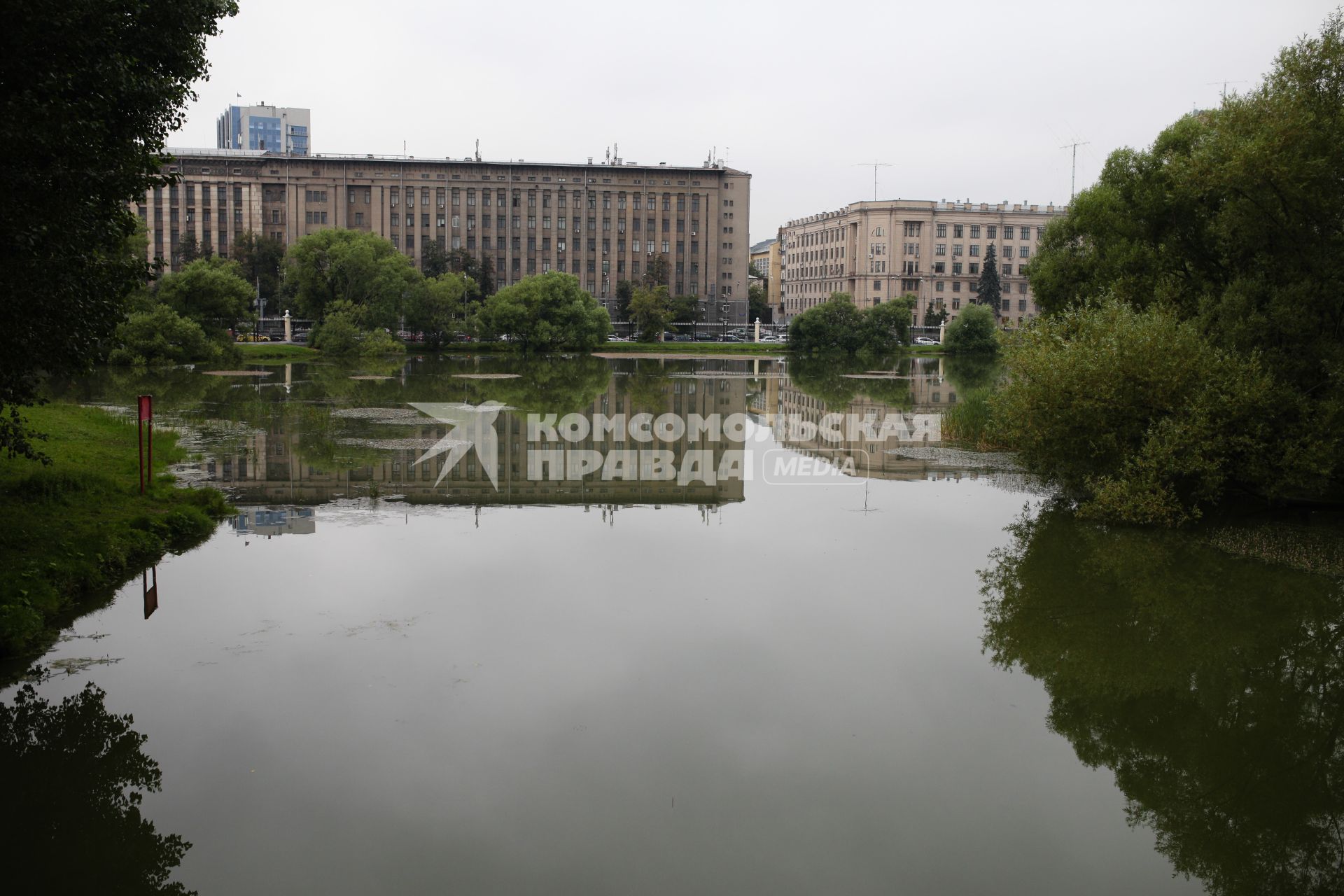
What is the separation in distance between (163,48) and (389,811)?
32.1ft

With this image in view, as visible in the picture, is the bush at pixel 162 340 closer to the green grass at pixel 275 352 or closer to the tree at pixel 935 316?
the green grass at pixel 275 352

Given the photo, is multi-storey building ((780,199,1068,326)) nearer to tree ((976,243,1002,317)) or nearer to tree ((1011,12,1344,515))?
tree ((976,243,1002,317))

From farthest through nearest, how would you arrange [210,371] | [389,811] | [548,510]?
1. [210,371]
2. [548,510]
3. [389,811]

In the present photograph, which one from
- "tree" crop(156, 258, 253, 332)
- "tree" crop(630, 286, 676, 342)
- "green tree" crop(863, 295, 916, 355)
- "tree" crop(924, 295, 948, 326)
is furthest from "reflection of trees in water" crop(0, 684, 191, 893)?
"tree" crop(924, 295, 948, 326)

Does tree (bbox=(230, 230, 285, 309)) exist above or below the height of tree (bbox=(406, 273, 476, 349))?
above

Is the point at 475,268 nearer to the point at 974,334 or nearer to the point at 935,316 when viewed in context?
the point at 974,334

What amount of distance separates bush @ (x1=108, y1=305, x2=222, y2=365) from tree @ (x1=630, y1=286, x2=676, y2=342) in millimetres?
42242

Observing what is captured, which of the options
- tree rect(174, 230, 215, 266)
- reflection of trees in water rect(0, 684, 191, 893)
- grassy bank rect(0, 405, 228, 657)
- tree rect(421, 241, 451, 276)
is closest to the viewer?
reflection of trees in water rect(0, 684, 191, 893)

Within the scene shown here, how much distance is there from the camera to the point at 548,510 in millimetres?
17578

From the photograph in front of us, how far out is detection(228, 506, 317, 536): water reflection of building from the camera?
50.9 ft

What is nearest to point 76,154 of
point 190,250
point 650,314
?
point 650,314

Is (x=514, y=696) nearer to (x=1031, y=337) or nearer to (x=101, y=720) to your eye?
(x=101, y=720)

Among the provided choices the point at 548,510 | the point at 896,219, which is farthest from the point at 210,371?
the point at 896,219

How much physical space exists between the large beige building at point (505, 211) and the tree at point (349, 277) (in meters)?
32.8
